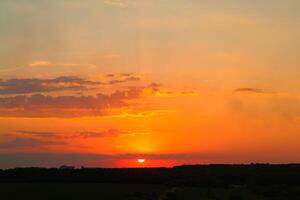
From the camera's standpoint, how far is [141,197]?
46562 mm

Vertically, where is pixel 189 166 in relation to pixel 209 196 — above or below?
above

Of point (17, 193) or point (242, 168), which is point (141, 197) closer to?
point (17, 193)

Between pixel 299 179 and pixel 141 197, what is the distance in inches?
1567

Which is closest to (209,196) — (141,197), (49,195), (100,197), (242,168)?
(141,197)

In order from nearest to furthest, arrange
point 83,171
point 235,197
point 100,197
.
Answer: point 235,197, point 100,197, point 83,171

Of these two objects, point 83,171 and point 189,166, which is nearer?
point 83,171

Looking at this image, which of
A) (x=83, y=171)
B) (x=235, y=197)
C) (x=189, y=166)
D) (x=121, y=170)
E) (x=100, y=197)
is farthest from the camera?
(x=189, y=166)

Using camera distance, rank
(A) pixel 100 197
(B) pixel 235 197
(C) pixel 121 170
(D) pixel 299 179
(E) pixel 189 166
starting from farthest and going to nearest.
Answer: (E) pixel 189 166
(C) pixel 121 170
(D) pixel 299 179
(A) pixel 100 197
(B) pixel 235 197

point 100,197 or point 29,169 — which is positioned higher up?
point 29,169

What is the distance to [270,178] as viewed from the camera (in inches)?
3123

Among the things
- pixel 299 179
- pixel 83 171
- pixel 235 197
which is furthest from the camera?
pixel 83 171

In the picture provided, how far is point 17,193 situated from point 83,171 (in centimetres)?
4301

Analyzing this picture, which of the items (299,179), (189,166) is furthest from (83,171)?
(299,179)

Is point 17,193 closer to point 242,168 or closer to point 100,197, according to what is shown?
point 100,197
